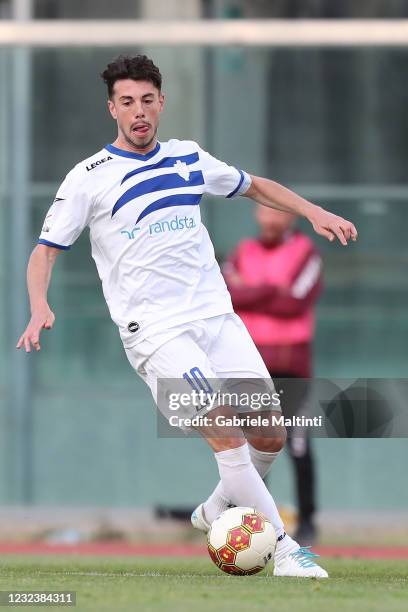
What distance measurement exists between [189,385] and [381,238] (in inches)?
241

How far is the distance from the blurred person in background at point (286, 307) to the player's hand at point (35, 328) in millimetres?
3734

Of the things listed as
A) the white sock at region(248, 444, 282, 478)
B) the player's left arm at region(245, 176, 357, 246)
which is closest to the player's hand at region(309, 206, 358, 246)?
the player's left arm at region(245, 176, 357, 246)

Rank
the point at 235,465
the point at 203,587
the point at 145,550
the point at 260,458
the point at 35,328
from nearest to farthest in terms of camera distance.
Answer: the point at 203,587 < the point at 35,328 < the point at 235,465 < the point at 260,458 < the point at 145,550

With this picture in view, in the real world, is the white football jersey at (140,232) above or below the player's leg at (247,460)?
above

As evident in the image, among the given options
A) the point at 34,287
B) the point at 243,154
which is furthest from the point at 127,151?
the point at 243,154

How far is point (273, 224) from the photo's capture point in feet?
35.7

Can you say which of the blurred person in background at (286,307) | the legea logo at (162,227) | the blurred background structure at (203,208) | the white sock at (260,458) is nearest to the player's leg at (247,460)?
the white sock at (260,458)

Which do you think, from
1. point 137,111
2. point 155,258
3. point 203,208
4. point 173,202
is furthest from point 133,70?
point 203,208

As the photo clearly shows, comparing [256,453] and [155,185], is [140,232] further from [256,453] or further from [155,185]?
[256,453]

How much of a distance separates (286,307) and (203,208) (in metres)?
2.54

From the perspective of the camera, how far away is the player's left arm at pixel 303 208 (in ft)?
24.4

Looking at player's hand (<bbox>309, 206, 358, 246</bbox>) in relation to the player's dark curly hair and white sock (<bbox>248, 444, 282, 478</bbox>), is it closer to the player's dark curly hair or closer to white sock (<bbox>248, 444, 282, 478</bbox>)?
the player's dark curly hair

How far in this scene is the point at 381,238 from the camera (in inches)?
518

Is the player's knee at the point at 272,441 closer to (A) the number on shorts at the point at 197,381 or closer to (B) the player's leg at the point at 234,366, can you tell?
(B) the player's leg at the point at 234,366
